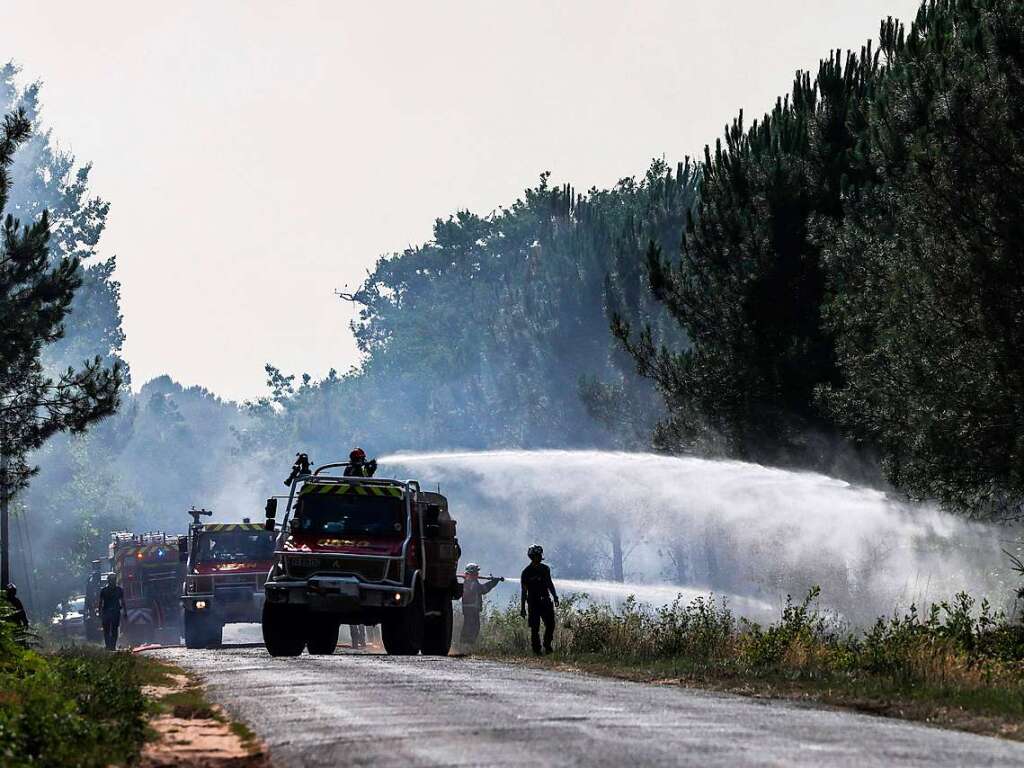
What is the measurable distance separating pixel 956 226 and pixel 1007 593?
32.5 ft

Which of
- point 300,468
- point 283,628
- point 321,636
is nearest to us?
point 283,628

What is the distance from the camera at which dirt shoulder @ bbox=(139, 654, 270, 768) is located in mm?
10633

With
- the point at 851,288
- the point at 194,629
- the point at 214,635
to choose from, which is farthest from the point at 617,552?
the point at 851,288

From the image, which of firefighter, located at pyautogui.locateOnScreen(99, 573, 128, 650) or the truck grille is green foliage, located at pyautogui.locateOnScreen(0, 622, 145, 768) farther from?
firefighter, located at pyautogui.locateOnScreen(99, 573, 128, 650)

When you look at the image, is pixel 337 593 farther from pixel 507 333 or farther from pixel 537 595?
pixel 507 333

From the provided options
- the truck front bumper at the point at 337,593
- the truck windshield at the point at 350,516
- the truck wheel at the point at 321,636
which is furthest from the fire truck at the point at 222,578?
the truck front bumper at the point at 337,593

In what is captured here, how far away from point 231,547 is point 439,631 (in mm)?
10809

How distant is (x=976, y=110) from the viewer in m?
22.4

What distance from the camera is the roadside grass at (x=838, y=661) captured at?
14.0m

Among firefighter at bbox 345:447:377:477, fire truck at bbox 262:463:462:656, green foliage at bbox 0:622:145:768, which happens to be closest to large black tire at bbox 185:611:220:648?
fire truck at bbox 262:463:462:656

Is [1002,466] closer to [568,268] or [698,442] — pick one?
[698,442]

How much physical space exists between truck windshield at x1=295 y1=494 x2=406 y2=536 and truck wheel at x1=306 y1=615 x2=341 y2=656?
1637 mm

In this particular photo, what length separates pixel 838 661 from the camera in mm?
18062

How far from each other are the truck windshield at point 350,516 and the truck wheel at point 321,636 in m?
1.64
